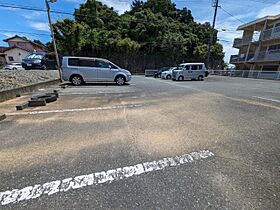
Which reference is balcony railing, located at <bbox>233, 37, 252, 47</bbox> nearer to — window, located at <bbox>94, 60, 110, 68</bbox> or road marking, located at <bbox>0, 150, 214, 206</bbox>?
window, located at <bbox>94, 60, 110, 68</bbox>

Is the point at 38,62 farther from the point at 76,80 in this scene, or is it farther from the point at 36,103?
the point at 36,103

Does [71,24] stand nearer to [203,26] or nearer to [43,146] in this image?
[43,146]

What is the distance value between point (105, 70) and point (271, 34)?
76.2 ft

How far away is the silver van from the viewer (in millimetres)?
10391

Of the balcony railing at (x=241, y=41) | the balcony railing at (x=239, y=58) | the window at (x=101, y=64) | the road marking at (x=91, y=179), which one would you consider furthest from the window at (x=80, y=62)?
the balcony railing at (x=241, y=41)

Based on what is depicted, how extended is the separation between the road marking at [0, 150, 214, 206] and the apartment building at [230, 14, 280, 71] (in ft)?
82.4

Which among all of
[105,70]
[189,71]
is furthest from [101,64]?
[189,71]

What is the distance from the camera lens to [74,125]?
12.5 ft

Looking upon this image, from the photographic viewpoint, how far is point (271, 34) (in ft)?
70.1

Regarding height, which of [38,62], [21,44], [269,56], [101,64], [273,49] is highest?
[21,44]

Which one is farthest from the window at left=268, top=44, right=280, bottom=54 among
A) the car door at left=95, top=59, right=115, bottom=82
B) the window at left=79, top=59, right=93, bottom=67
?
the window at left=79, top=59, right=93, bottom=67

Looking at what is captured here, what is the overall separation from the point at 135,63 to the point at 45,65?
15638mm

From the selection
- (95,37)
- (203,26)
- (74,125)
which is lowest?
(74,125)

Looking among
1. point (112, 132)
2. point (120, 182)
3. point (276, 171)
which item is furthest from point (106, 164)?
point (276, 171)
